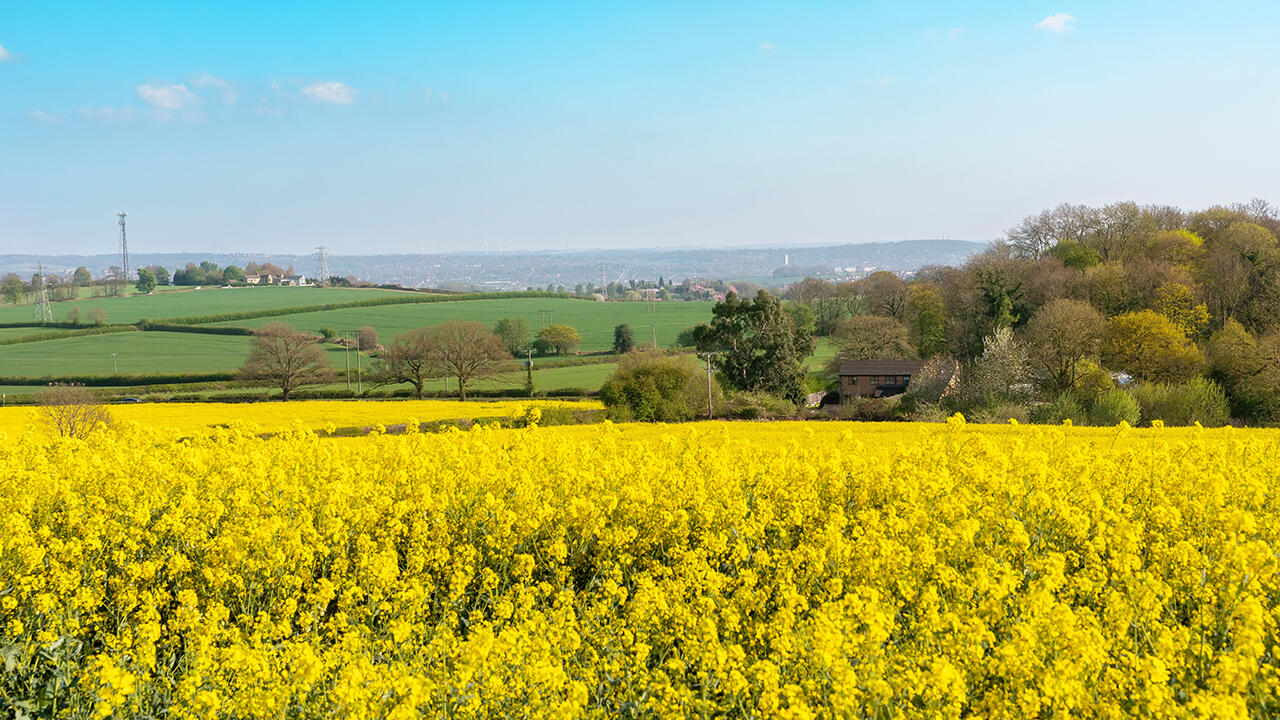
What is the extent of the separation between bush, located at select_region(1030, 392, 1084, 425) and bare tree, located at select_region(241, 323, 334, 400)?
42.8 meters

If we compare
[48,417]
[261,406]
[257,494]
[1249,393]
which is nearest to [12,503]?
[257,494]

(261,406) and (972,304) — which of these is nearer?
(261,406)

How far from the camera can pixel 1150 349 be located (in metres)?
Answer: 40.9

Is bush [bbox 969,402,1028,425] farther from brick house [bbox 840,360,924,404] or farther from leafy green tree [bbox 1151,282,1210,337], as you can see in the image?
brick house [bbox 840,360,924,404]

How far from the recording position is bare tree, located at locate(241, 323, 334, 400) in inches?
2164

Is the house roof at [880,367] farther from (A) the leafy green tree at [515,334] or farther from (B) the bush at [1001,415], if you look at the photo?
(A) the leafy green tree at [515,334]

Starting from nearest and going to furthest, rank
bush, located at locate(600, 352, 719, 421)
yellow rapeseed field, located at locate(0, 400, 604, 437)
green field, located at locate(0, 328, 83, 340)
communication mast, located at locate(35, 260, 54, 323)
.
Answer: yellow rapeseed field, located at locate(0, 400, 604, 437)
bush, located at locate(600, 352, 719, 421)
green field, located at locate(0, 328, 83, 340)
communication mast, located at locate(35, 260, 54, 323)

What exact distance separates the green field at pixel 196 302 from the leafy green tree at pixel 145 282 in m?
3.17

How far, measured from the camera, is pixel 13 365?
70.5 metres

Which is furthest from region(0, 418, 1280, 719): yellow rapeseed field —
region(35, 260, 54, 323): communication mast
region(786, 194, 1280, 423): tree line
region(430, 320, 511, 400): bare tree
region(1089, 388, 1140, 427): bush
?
region(35, 260, 54, 323): communication mast

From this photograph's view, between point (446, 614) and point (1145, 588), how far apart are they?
16.4 ft

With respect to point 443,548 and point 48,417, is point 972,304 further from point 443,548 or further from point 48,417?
point 443,548

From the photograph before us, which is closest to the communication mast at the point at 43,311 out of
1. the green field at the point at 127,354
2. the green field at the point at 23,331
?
the green field at the point at 23,331

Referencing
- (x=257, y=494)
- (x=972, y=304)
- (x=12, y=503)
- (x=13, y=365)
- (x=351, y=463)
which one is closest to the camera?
(x=12, y=503)
